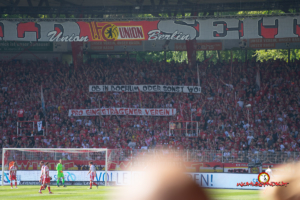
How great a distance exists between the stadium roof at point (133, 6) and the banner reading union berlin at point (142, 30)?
2.97m

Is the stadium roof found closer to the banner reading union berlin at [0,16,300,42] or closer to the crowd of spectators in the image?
the banner reading union berlin at [0,16,300,42]

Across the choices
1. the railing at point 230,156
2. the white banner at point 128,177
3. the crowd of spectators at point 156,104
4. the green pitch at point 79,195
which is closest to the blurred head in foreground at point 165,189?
the green pitch at point 79,195

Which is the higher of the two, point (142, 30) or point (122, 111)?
point (142, 30)

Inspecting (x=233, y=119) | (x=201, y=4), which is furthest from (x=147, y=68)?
(x=233, y=119)

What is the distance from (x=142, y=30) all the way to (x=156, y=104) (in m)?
6.87

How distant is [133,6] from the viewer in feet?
102

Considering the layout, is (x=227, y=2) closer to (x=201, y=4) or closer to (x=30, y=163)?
(x=201, y=4)

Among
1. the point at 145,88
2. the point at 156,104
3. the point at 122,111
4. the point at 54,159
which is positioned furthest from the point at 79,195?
the point at 145,88

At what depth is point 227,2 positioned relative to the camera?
31.3 meters

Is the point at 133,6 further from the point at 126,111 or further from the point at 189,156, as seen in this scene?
the point at 189,156

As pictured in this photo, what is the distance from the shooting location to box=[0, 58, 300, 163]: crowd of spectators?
27.3 m

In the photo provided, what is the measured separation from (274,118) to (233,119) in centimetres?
295

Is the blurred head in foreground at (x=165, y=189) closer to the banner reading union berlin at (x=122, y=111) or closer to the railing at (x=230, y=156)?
the railing at (x=230, y=156)

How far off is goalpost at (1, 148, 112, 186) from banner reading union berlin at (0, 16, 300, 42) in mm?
7995
